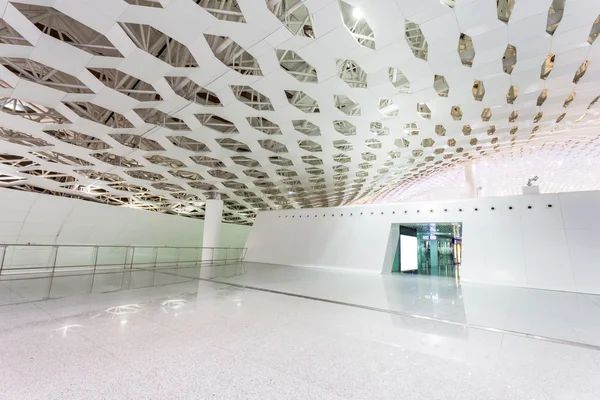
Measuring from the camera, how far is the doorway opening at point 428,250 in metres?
13.8

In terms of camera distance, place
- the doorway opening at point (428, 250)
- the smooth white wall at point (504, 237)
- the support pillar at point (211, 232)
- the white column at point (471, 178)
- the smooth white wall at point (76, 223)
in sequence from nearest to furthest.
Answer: the smooth white wall at point (504, 237)
the doorway opening at point (428, 250)
the smooth white wall at point (76, 223)
the support pillar at point (211, 232)
the white column at point (471, 178)

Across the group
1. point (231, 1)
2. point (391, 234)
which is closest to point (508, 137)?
point (391, 234)

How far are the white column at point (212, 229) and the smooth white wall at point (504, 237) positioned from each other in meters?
5.79

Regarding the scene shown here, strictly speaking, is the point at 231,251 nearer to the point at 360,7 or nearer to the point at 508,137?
the point at 360,7

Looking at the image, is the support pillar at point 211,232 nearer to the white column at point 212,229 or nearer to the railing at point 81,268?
the white column at point 212,229

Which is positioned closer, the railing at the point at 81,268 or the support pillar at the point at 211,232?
the railing at the point at 81,268

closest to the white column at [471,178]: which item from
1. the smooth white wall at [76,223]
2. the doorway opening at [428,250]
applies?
the doorway opening at [428,250]

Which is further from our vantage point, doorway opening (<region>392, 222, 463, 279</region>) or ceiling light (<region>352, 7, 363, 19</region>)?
doorway opening (<region>392, 222, 463, 279</region>)

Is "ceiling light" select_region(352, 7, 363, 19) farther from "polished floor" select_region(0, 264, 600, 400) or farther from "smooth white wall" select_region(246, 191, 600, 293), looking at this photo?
"smooth white wall" select_region(246, 191, 600, 293)

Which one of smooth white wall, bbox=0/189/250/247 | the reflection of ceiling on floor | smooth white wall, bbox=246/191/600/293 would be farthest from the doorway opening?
smooth white wall, bbox=0/189/250/247

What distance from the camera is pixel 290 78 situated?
278 inches

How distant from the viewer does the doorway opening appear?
13828 millimetres

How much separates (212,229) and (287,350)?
1433 cm

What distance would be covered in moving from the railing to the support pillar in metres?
1.85
